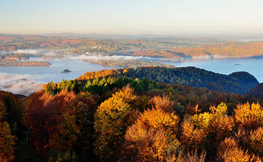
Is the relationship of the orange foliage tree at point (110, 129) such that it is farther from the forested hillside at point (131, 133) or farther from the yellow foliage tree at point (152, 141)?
the yellow foliage tree at point (152, 141)

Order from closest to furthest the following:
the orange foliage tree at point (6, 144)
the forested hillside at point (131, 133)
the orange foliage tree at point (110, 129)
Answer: the forested hillside at point (131, 133) < the orange foliage tree at point (6, 144) < the orange foliage tree at point (110, 129)

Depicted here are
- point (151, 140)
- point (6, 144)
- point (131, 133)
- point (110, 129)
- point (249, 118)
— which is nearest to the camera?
point (151, 140)

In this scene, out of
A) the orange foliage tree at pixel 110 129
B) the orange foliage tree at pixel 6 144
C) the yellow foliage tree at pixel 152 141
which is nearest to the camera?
the yellow foliage tree at pixel 152 141

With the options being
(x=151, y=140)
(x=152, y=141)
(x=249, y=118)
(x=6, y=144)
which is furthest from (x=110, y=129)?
(x=249, y=118)

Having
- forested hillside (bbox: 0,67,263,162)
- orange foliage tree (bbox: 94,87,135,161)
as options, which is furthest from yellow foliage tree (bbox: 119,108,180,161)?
orange foliage tree (bbox: 94,87,135,161)

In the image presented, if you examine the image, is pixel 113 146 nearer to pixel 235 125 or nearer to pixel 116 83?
pixel 235 125

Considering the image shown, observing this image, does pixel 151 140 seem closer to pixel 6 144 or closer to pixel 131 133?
pixel 131 133

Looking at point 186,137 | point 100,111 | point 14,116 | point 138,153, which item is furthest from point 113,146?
point 14,116

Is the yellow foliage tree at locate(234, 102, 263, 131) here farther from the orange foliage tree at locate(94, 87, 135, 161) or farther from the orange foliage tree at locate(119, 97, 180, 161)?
the orange foliage tree at locate(94, 87, 135, 161)

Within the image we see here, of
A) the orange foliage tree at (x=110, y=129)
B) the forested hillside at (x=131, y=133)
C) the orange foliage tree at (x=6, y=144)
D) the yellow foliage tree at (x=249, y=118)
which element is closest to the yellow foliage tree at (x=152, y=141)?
the forested hillside at (x=131, y=133)

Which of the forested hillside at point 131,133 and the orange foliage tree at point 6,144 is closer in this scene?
the forested hillside at point 131,133

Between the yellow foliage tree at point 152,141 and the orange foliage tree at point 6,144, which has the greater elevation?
the yellow foliage tree at point 152,141
